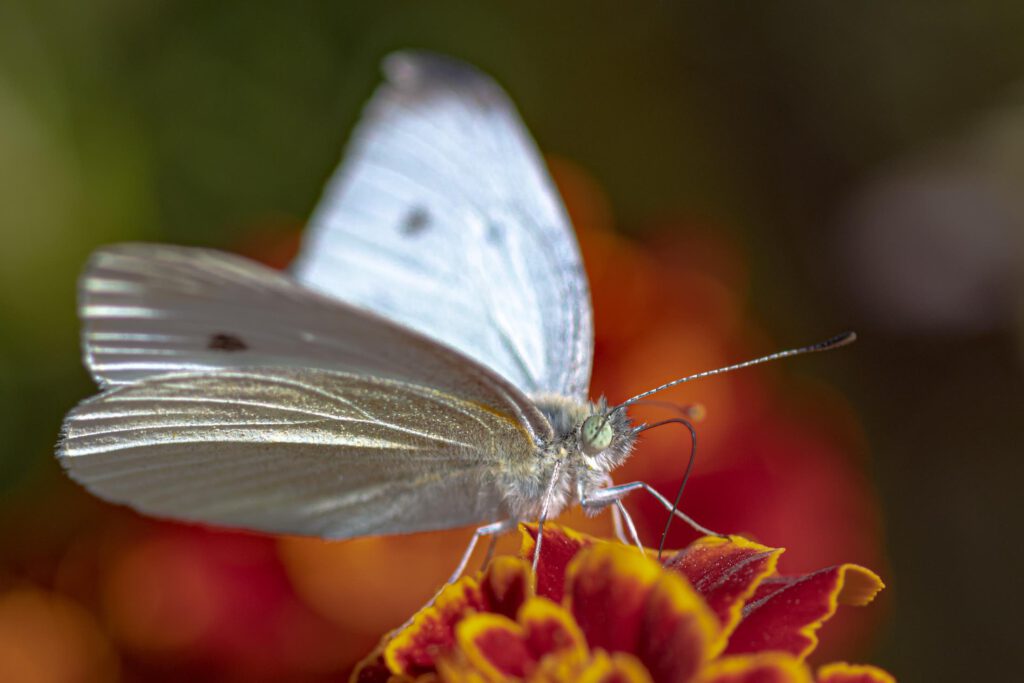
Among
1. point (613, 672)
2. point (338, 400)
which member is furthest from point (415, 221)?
point (613, 672)

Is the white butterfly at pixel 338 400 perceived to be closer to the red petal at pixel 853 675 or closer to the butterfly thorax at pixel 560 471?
the butterfly thorax at pixel 560 471

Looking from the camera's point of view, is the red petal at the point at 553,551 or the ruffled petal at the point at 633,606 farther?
the red petal at the point at 553,551

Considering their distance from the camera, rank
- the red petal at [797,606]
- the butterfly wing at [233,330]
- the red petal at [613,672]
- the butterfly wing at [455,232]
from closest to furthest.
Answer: the red petal at [613,672] < the red petal at [797,606] < the butterfly wing at [233,330] < the butterfly wing at [455,232]

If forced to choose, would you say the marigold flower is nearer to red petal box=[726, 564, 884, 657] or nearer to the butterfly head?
red petal box=[726, 564, 884, 657]

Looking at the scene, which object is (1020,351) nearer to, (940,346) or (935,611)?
(940,346)

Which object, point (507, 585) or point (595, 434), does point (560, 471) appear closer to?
point (595, 434)

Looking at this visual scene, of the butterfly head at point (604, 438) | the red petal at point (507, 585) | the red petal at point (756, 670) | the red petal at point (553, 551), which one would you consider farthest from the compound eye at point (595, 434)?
the red petal at point (756, 670)
